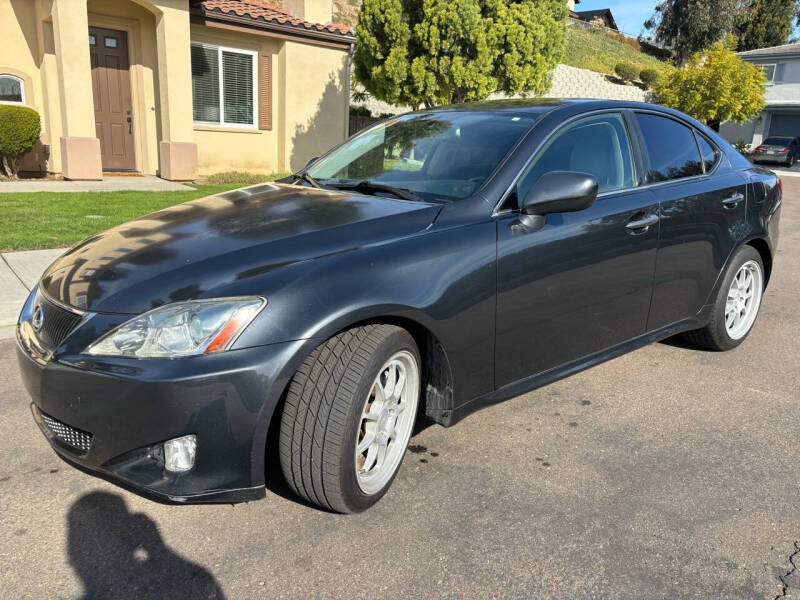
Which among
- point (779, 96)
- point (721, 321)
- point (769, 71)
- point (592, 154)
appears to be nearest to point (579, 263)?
point (592, 154)

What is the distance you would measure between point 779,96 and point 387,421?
4429 centimetres

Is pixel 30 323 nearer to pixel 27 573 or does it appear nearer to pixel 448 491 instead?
pixel 27 573

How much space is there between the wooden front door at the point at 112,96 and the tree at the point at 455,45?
555 centimetres

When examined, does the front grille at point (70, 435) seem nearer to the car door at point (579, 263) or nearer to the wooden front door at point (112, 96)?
the car door at point (579, 263)

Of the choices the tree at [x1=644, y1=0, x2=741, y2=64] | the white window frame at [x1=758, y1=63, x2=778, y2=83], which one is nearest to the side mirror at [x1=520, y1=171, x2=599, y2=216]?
the white window frame at [x1=758, y1=63, x2=778, y2=83]

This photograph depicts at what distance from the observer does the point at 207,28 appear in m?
13.7

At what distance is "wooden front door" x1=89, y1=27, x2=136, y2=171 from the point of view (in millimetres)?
12906

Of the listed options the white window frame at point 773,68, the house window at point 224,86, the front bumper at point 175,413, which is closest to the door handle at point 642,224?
the front bumper at point 175,413

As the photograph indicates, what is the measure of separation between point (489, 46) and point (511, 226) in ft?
44.2

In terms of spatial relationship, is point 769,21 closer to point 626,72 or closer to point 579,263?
point 626,72

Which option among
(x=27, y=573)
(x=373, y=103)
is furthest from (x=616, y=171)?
(x=373, y=103)

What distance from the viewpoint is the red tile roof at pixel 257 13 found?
524 inches

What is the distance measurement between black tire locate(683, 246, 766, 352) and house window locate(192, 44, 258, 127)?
1210 cm

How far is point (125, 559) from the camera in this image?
237 cm
